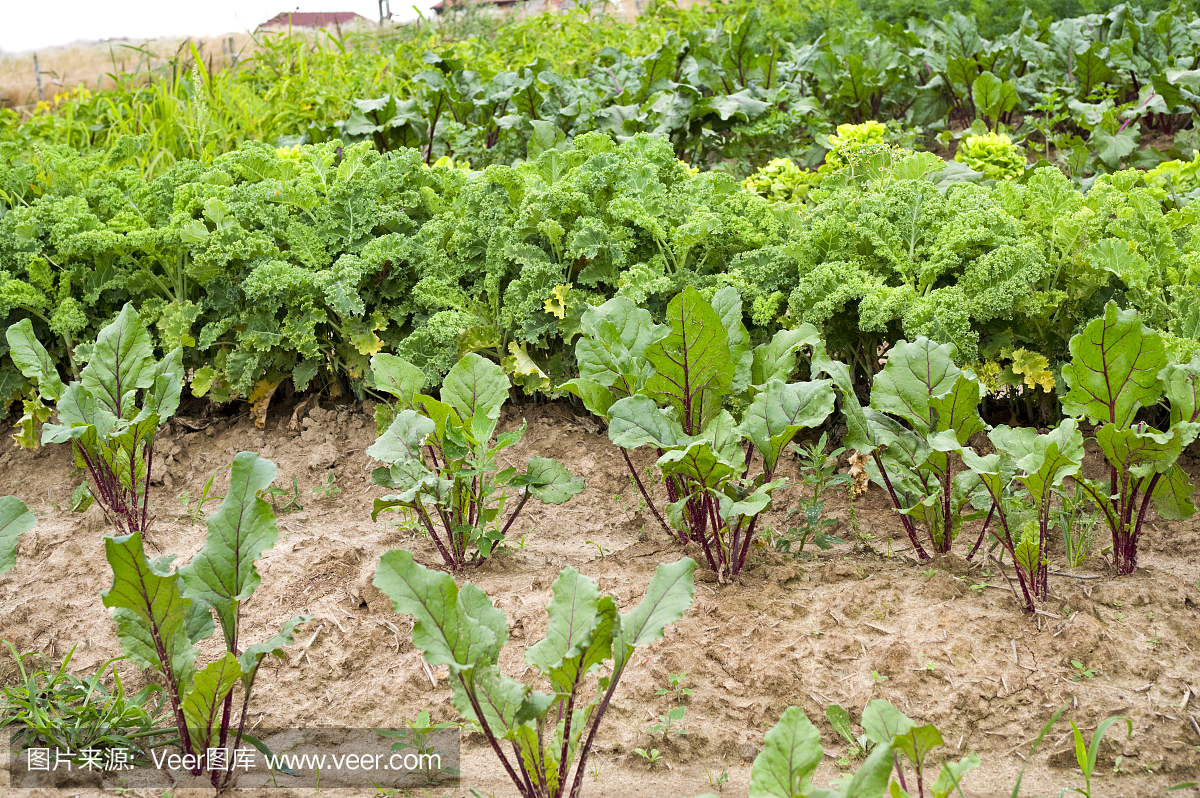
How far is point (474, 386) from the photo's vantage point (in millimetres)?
2410

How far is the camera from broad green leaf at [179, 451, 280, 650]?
1.78m

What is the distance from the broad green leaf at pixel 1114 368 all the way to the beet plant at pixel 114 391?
7.75 feet

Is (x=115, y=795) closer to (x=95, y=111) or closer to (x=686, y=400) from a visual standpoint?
(x=686, y=400)

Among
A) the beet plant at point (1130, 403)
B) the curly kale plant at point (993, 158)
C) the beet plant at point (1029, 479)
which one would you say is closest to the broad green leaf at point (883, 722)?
the beet plant at point (1029, 479)

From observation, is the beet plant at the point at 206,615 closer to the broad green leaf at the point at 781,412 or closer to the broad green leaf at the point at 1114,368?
the broad green leaf at the point at 781,412

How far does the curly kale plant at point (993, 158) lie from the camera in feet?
13.5

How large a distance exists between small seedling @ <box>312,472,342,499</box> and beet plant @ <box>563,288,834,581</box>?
1146mm

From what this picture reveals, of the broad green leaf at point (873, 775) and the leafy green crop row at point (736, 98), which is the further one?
the leafy green crop row at point (736, 98)

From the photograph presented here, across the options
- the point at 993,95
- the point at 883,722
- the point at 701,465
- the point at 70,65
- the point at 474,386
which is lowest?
the point at 883,722

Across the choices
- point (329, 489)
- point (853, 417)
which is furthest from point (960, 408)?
point (329, 489)

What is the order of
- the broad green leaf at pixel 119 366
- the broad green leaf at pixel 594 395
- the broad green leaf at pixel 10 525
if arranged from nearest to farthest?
the broad green leaf at pixel 10 525 < the broad green leaf at pixel 594 395 < the broad green leaf at pixel 119 366

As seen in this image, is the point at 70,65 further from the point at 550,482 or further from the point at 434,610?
the point at 434,610

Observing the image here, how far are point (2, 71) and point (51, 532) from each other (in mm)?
16713

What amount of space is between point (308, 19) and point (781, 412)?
12041 mm
